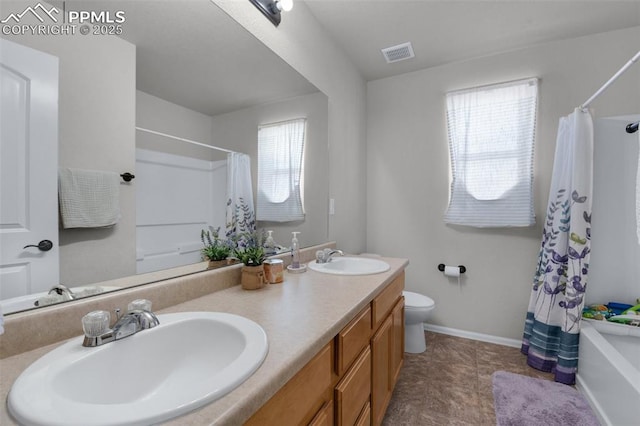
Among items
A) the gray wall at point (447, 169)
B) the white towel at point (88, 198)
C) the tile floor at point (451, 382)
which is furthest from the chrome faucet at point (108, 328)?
the gray wall at point (447, 169)

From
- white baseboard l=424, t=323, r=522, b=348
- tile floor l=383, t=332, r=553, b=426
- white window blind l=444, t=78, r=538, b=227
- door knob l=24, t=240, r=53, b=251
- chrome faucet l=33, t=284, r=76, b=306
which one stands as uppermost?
white window blind l=444, t=78, r=538, b=227

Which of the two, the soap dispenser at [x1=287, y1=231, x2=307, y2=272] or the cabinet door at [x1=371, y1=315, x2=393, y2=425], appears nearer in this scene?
the cabinet door at [x1=371, y1=315, x2=393, y2=425]

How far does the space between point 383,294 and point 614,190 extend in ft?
6.23

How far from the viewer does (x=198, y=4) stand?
111 centimetres

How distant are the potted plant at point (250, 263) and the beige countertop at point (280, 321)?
0.11ft

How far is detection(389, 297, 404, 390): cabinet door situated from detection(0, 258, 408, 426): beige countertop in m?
0.29

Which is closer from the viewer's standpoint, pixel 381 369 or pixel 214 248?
pixel 214 248

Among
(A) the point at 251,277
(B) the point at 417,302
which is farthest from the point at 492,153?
(A) the point at 251,277

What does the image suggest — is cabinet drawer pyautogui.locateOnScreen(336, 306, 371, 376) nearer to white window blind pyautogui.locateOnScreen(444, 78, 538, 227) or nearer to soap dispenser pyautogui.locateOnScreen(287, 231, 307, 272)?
soap dispenser pyautogui.locateOnScreen(287, 231, 307, 272)

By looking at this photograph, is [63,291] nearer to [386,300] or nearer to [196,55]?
[196,55]

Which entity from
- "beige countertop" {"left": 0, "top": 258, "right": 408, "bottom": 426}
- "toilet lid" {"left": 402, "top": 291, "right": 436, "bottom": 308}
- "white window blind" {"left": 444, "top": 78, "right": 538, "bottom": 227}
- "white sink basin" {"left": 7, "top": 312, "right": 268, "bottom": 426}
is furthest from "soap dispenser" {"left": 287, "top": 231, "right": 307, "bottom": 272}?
"white window blind" {"left": 444, "top": 78, "right": 538, "bottom": 227}

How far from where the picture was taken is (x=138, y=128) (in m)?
0.90

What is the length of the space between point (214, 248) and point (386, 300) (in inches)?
34.5

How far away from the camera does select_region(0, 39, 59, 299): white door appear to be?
0.62 m
